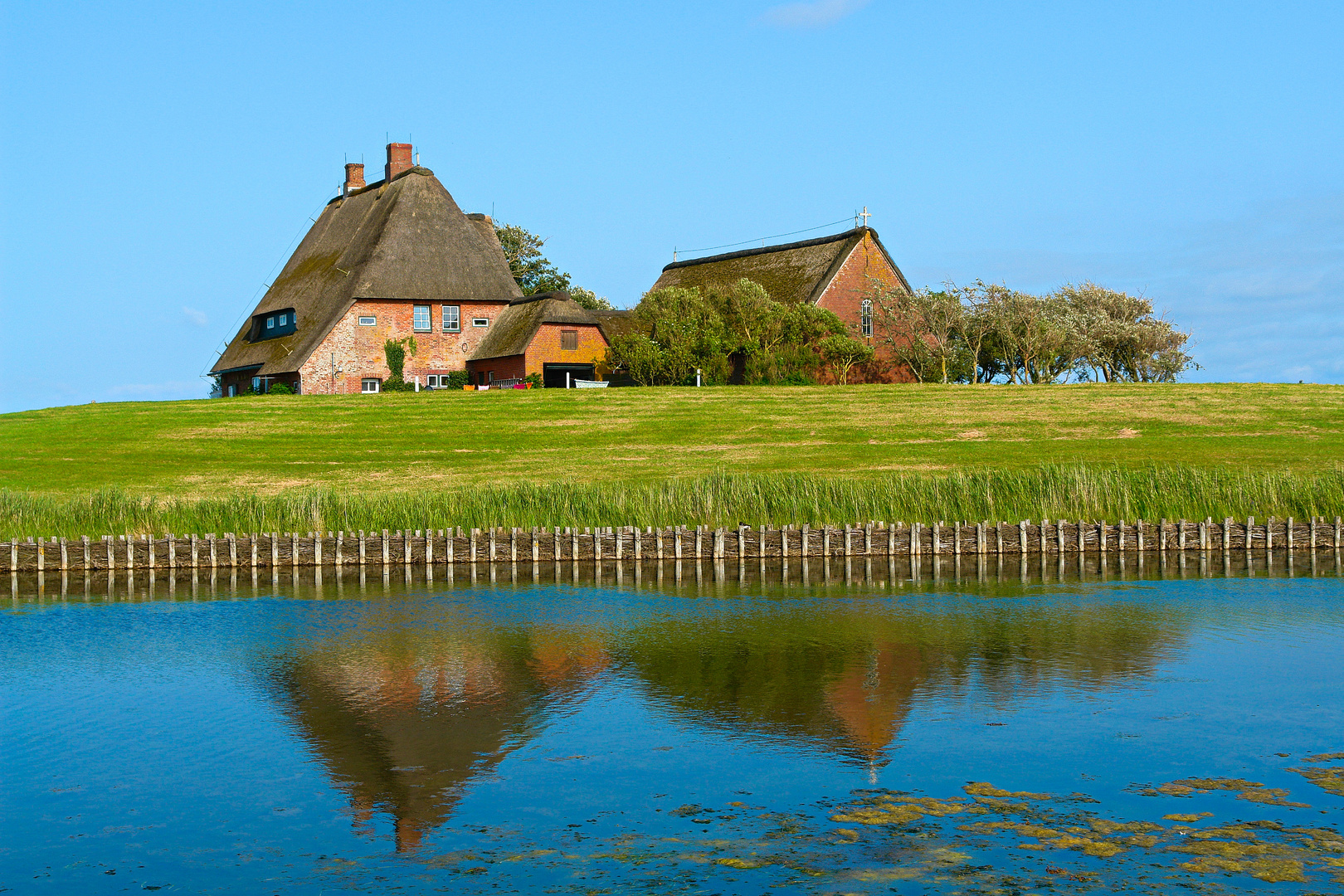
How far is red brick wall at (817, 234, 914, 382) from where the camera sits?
5875 cm

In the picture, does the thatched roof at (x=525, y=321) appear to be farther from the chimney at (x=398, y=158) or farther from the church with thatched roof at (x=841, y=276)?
the chimney at (x=398, y=158)

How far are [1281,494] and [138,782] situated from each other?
69.6 ft

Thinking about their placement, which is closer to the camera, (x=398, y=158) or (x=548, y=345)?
(x=548, y=345)

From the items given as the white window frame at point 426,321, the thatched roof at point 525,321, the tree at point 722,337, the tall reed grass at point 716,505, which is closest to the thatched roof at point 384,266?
the white window frame at point 426,321

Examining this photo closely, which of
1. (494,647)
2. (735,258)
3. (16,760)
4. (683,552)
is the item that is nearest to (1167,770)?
(494,647)

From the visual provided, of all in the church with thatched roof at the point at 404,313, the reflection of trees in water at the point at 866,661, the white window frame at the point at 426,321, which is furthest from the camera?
the white window frame at the point at 426,321

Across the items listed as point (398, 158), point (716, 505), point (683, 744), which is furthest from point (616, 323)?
point (683, 744)

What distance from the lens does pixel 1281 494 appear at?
23297 mm

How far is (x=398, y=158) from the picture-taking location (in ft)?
216

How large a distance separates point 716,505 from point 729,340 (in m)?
30.3

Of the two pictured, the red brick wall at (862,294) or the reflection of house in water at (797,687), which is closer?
the reflection of house in water at (797,687)

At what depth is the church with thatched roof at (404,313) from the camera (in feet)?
188

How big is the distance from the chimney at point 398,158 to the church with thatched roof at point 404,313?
0.21 ft

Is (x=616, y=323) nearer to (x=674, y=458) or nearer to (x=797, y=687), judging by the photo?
(x=674, y=458)
